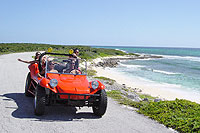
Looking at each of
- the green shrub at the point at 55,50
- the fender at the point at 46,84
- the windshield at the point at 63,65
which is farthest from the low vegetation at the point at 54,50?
the fender at the point at 46,84

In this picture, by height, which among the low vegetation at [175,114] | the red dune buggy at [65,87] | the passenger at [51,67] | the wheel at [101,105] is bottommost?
the low vegetation at [175,114]

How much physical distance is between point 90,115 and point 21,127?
227 cm

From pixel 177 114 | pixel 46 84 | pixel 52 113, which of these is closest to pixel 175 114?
pixel 177 114

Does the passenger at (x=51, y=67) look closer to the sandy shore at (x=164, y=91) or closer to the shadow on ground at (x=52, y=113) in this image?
the shadow on ground at (x=52, y=113)

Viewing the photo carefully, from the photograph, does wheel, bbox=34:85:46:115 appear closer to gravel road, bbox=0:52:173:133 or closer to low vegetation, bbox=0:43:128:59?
gravel road, bbox=0:52:173:133

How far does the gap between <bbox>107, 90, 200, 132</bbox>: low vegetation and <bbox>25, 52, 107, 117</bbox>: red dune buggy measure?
5.96ft

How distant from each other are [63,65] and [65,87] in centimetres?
155

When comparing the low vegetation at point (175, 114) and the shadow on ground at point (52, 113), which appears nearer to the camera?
the low vegetation at point (175, 114)

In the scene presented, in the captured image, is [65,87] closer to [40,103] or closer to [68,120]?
[40,103]

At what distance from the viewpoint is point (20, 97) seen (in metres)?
9.19

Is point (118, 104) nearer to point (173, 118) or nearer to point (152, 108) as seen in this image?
point (152, 108)

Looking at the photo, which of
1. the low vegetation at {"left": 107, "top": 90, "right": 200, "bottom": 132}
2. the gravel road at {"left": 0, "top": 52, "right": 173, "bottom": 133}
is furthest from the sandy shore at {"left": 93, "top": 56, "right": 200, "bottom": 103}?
the gravel road at {"left": 0, "top": 52, "right": 173, "bottom": 133}

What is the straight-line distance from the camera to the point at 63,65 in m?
8.20

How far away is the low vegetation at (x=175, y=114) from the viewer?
6.55 m
